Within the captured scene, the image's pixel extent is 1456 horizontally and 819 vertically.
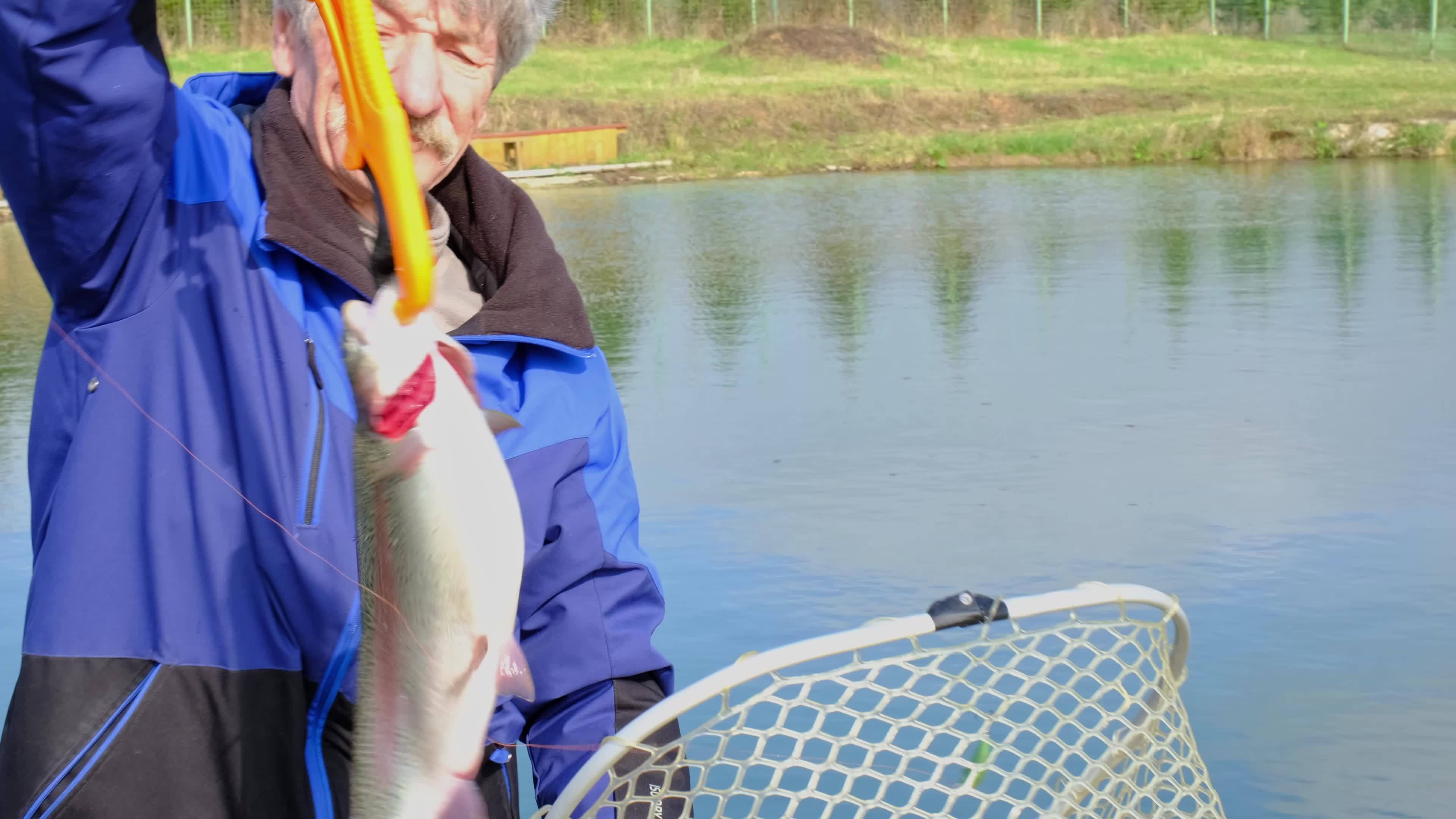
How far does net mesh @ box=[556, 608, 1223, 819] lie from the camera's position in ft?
7.03

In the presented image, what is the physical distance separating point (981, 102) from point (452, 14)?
24732 mm

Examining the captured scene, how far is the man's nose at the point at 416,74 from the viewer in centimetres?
228

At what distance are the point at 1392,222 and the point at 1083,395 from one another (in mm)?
6656

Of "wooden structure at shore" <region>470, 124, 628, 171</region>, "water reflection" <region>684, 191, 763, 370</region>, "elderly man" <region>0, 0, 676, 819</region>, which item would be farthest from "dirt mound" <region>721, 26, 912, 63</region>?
"elderly man" <region>0, 0, 676, 819</region>

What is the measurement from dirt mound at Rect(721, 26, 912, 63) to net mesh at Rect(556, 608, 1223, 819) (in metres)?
29.1

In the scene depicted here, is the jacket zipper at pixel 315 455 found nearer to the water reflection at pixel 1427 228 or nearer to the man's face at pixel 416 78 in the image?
the man's face at pixel 416 78

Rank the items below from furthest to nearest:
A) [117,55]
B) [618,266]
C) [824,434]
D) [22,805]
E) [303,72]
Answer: [618,266] → [824,434] → [303,72] → [22,805] → [117,55]

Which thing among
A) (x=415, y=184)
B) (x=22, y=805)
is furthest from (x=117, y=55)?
(x=22, y=805)

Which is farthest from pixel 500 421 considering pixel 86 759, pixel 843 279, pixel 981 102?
pixel 981 102

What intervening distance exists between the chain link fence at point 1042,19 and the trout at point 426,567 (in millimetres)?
32517

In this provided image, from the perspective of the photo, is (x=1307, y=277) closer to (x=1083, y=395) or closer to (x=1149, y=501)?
(x=1083, y=395)

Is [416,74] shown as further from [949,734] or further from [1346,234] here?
[1346,234]

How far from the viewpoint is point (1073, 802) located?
238cm

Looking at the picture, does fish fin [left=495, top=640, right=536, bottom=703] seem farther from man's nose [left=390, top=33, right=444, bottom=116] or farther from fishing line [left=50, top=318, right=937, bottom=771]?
man's nose [left=390, top=33, right=444, bottom=116]
